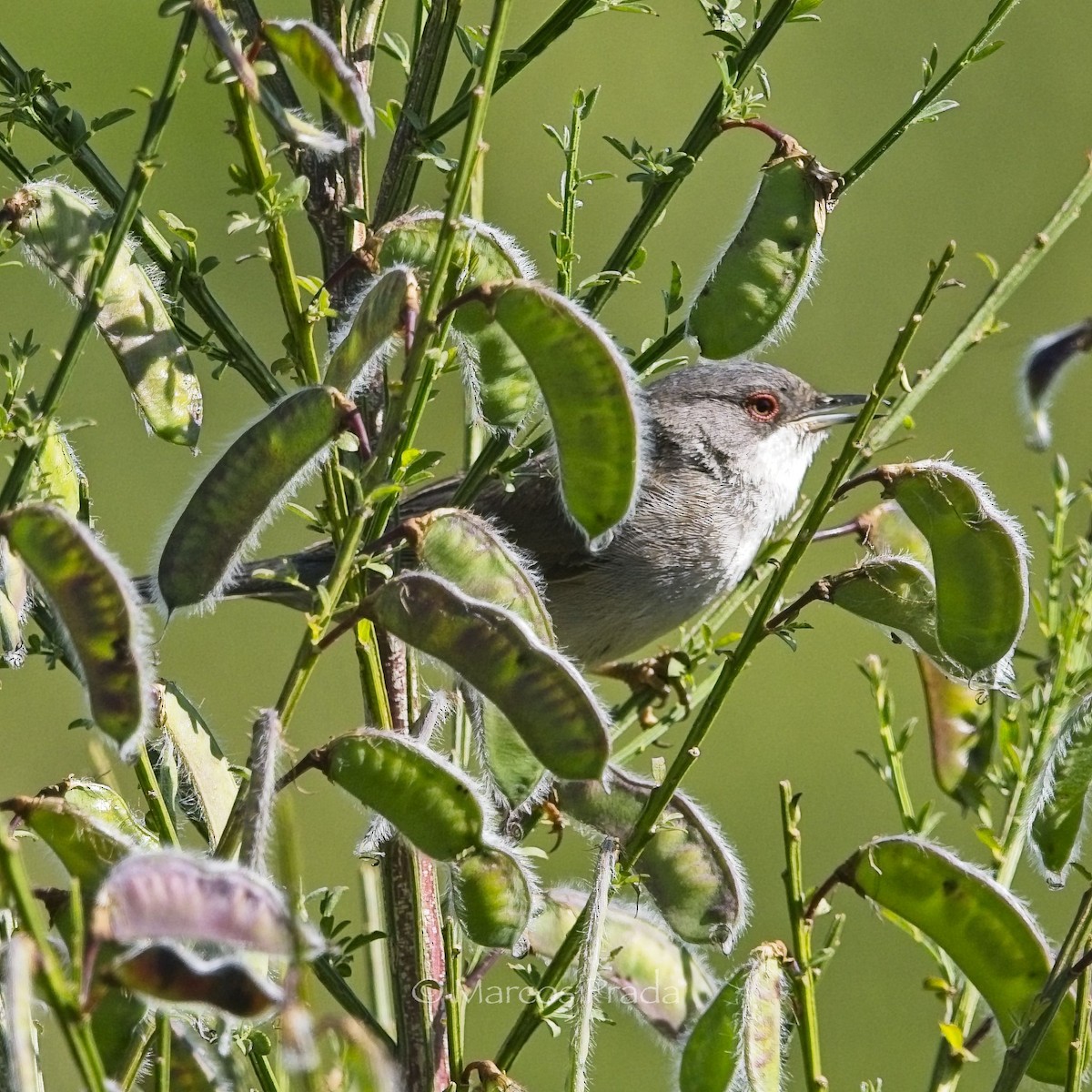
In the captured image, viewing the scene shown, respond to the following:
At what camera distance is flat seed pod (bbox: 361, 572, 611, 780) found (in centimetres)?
154

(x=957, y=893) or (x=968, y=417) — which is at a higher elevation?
(x=968, y=417)

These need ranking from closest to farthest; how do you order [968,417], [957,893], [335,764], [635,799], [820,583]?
[335,764]
[957,893]
[820,583]
[635,799]
[968,417]

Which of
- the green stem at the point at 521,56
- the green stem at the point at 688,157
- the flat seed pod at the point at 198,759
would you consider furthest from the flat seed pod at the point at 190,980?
the green stem at the point at 521,56

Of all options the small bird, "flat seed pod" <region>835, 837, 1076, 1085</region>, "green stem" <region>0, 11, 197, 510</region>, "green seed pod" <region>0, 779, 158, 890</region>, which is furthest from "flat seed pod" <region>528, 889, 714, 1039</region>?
the small bird

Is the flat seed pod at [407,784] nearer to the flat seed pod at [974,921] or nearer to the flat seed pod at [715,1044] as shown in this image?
the flat seed pod at [715,1044]

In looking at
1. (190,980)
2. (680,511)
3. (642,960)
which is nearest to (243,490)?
(190,980)

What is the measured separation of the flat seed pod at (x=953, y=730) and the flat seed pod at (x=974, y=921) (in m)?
0.65

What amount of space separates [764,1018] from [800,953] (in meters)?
0.10

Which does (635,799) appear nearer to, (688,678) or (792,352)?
(688,678)

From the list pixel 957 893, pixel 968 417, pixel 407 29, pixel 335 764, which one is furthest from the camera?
pixel 968 417

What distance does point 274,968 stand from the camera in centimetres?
164

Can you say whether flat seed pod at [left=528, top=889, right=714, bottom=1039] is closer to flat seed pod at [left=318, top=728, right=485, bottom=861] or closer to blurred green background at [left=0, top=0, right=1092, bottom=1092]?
flat seed pod at [left=318, top=728, right=485, bottom=861]

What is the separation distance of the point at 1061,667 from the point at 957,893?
68 cm

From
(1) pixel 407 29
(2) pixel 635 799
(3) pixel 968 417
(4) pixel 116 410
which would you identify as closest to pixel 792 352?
(3) pixel 968 417
